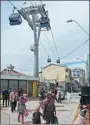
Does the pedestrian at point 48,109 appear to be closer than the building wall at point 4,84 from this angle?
Yes

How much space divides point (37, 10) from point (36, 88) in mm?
9957

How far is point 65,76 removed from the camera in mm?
101625

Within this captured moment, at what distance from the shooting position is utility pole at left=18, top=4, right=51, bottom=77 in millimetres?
→ 43406

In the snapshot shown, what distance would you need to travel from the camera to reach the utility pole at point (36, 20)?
4341 cm

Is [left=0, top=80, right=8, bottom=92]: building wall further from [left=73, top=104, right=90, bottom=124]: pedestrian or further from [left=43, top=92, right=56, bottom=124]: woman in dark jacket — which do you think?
[left=73, top=104, right=90, bottom=124]: pedestrian

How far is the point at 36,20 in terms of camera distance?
48188 millimetres

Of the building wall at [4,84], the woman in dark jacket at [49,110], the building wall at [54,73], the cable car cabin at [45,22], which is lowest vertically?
the woman in dark jacket at [49,110]

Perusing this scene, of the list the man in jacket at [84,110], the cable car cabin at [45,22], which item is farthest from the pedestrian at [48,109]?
the cable car cabin at [45,22]

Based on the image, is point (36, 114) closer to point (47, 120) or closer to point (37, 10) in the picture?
point (47, 120)

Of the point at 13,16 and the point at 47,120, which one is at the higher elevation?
the point at 13,16

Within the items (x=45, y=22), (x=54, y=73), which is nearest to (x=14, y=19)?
(x=45, y=22)

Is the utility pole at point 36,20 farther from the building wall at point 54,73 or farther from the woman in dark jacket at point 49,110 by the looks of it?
the building wall at point 54,73

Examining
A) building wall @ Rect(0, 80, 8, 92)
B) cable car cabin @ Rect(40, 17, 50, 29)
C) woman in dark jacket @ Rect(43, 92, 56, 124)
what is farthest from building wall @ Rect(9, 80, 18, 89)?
woman in dark jacket @ Rect(43, 92, 56, 124)

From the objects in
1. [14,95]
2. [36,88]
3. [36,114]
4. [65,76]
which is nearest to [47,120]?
[36,114]
